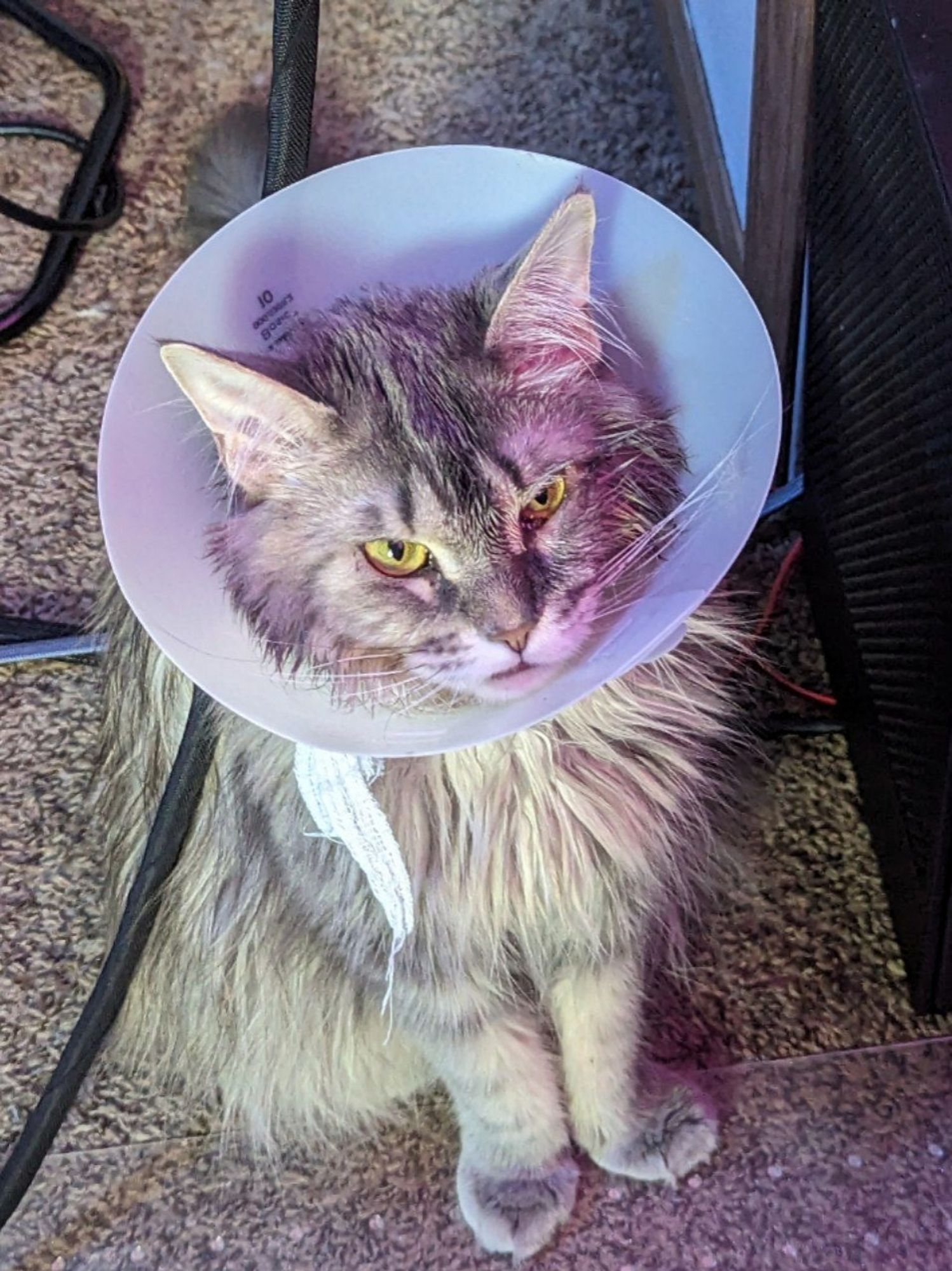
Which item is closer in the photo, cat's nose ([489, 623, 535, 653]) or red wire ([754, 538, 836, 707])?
cat's nose ([489, 623, 535, 653])

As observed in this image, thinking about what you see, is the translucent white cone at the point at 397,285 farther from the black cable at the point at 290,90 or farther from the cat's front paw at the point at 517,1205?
the cat's front paw at the point at 517,1205

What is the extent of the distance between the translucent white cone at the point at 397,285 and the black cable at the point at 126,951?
21 centimetres

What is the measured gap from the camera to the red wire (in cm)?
A: 151

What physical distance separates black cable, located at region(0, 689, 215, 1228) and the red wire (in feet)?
2.59

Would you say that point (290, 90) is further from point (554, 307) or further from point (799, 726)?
point (799, 726)

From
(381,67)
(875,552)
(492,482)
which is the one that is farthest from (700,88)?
(492,482)

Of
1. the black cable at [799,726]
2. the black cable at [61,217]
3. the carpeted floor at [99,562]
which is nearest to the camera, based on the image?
the carpeted floor at [99,562]

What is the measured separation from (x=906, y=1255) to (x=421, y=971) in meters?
0.66

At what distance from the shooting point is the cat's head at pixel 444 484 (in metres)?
0.74

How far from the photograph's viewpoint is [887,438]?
1098 mm

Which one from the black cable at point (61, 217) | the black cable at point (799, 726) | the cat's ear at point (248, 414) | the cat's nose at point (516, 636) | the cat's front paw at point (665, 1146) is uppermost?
the cat's ear at point (248, 414)

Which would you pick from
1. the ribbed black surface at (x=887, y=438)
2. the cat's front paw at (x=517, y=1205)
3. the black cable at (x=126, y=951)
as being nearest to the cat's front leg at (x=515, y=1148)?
the cat's front paw at (x=517, y=1205)

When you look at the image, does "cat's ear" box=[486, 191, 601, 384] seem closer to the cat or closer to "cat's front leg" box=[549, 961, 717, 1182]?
the cat

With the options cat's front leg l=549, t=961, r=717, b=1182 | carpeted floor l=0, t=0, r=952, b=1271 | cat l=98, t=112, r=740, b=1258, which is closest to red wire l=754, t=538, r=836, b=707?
carpeted floor l=0, t=0, r=952, b=1271
